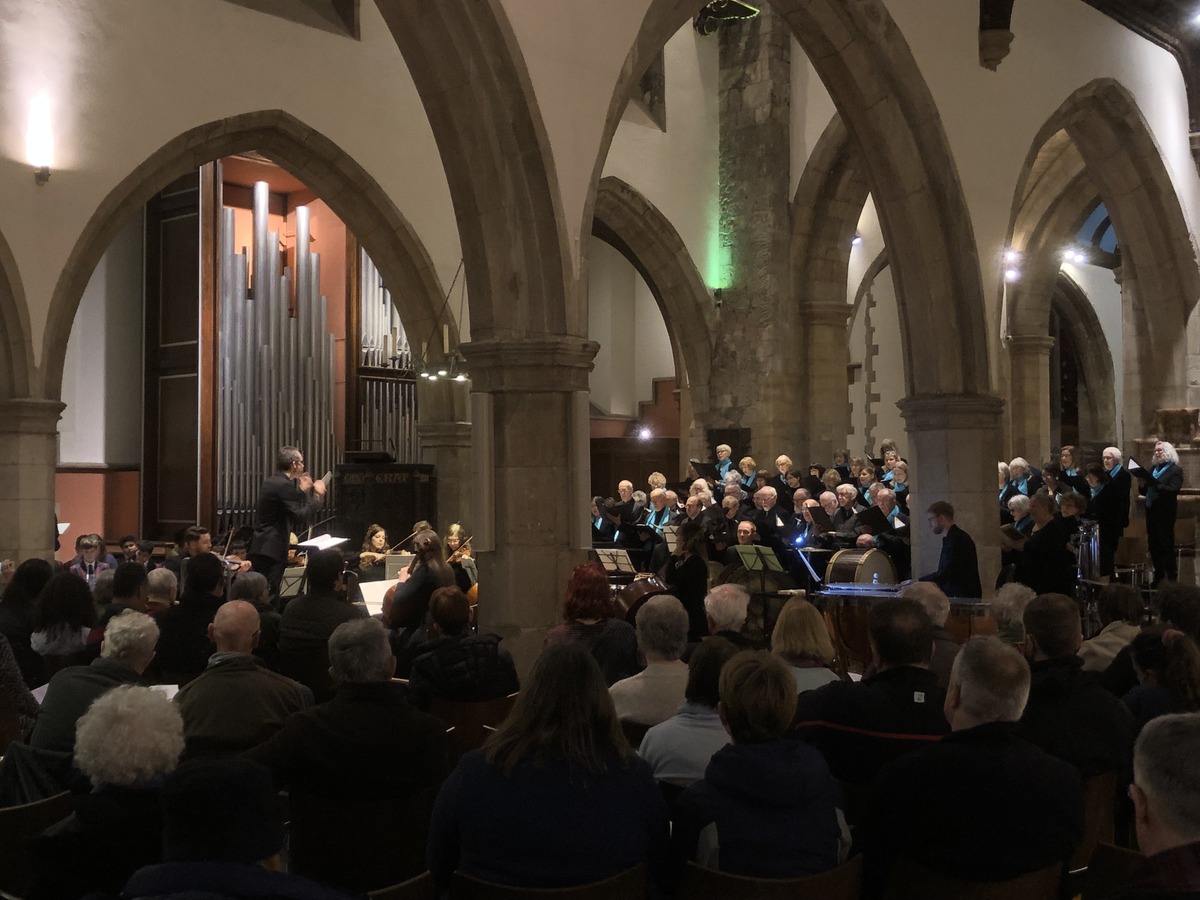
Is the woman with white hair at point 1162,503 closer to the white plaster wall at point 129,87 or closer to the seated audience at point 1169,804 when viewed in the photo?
the white plaster wall at point 129,87

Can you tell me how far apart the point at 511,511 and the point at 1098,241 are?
65.6ft

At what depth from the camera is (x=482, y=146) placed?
6727 mm

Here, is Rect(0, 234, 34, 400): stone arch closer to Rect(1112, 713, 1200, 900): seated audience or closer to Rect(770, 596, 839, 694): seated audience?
Rect(770, 596, 839, 694): seated audience

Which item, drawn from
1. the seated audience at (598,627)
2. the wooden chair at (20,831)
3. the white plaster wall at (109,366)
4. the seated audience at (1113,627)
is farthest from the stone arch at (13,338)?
the seated audience at (1113,627)

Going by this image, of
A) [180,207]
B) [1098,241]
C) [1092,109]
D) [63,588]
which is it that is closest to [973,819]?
[63,588]

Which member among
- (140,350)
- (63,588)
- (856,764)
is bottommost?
(856,764)

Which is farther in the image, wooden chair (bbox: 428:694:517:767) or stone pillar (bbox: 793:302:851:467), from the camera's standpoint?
stone pillar (bbox: 793:302:851:467)

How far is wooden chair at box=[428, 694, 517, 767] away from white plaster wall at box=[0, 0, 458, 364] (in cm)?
708

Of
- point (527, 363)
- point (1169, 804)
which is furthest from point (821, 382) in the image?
point (1169, 804)

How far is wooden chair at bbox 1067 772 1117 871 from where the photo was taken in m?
2.98

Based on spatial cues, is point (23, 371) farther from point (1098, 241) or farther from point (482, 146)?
point (1098, 241)

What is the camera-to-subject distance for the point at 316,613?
193 inches

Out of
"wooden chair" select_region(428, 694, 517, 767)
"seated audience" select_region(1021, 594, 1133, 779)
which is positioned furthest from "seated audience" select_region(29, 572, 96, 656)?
"seated audience" select_region(1021, 594, 1133, 779)

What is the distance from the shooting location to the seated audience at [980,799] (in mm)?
2383
